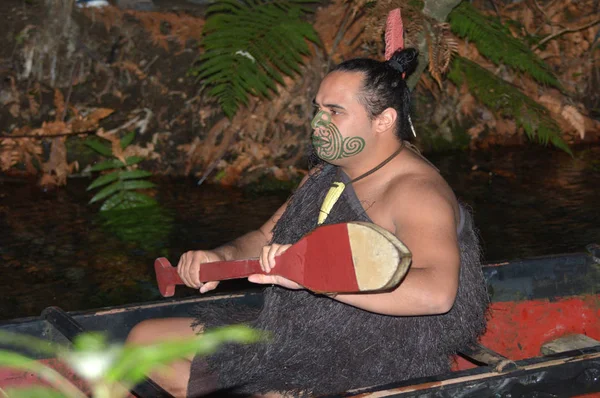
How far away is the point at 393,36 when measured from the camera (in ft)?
8.96

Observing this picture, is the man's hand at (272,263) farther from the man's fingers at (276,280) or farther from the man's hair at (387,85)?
the man's hair at (387,85)

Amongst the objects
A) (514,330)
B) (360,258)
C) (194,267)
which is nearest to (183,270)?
(194,267)

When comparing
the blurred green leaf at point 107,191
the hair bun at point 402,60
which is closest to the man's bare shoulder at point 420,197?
the hair bun at point 402,60

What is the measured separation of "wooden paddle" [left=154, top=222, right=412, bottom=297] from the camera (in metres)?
1.65

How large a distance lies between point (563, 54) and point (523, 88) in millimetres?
767

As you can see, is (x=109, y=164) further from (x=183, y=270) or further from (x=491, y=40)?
(x=183, y=270)

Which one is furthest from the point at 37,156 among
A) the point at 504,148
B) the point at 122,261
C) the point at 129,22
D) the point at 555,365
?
the point at 555,365

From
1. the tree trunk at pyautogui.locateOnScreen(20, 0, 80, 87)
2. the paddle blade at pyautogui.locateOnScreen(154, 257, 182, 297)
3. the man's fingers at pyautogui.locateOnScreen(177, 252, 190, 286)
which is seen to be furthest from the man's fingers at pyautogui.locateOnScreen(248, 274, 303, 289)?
the tree trunk at pyautogui.locateOnScreen(20, 0, 80, 87)

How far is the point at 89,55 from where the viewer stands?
747cm

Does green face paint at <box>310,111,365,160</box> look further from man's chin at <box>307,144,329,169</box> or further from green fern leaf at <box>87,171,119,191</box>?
green fern leaf at <box>87,171,119,191</box>

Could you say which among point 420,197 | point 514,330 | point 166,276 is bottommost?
point 514,330

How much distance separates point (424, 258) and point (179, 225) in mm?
4293

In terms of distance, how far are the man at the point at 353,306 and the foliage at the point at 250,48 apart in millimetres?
4101

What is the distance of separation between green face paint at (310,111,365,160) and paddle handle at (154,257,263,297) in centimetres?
50
